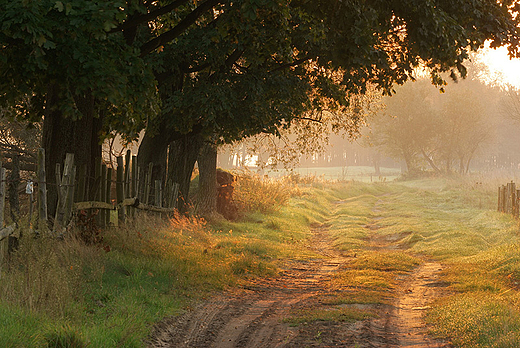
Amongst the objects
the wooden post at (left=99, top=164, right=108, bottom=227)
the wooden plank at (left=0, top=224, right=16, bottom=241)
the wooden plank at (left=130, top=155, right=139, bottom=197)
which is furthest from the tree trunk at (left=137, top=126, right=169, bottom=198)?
the wooden plank at (left=0, top=224, right=16, bottom=241)

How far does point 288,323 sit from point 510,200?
56.7 feet

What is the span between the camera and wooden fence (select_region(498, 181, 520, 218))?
64.6 ft

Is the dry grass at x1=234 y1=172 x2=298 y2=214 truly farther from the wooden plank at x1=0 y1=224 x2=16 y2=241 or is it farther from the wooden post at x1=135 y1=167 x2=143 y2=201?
the wooden plank at x1=0 y1=224 x2=16 y2=241

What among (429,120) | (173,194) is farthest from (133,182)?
(429,120)

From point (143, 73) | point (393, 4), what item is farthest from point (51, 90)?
point (393, 4)

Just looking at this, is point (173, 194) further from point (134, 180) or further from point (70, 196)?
point (70, 196)

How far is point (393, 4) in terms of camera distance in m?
9.41

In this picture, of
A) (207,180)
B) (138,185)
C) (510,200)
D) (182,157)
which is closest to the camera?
(138,185)

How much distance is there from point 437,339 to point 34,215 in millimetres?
6333

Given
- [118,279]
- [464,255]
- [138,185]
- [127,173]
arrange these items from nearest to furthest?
[118,279], [127,173], [138,185], [464,255]

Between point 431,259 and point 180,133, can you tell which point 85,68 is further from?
point 431,259

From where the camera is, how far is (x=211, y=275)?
9953mm

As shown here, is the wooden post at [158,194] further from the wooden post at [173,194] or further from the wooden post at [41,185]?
the wooden post at [41,185]

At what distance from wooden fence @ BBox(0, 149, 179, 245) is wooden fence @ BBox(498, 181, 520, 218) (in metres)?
13.3
